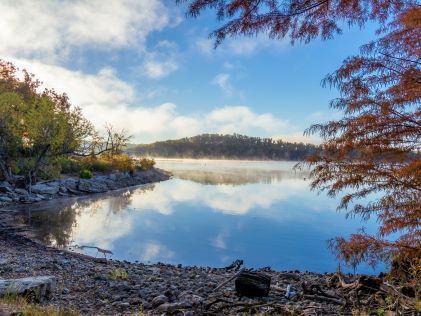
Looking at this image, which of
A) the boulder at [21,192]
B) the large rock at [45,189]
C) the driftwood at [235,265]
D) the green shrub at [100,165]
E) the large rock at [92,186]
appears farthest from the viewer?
the green shrub at [100,165]

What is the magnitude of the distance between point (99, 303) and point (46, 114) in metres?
20.9

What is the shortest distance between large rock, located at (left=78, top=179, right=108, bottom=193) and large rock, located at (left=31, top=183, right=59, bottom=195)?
3.08m

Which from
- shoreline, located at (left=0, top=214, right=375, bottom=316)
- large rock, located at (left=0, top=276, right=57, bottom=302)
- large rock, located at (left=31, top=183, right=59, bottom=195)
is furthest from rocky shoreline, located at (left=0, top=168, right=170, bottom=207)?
large rock, located at (left=0, top=276, right=57, bottom=302)

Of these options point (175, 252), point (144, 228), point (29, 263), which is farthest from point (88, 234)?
point (29, 263)

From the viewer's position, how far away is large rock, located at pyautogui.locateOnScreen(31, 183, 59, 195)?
26642 millimetres

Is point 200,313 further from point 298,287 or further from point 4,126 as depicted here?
point 4,126

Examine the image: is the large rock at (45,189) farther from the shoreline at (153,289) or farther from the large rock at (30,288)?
the large rock at (30,288)

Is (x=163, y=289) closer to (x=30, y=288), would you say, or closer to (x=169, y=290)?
(x=169, y=290)

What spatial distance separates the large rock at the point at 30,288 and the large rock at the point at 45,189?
21694 millimetres

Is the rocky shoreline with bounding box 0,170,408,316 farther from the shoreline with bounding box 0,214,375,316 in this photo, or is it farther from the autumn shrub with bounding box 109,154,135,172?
the autumn shrub with bounding box 109,154,135,172

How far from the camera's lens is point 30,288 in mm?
6152

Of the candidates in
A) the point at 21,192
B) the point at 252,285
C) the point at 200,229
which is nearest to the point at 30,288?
the point at 252,285

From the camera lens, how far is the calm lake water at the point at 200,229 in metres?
13.7

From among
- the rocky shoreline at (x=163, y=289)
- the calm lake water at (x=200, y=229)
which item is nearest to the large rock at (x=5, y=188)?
the calm lake water at (x=200, y=229)
